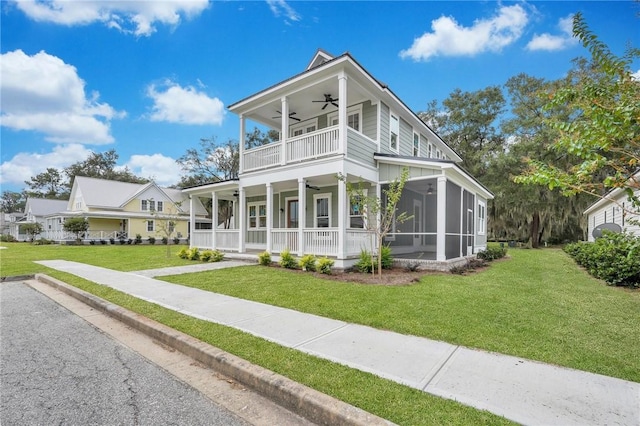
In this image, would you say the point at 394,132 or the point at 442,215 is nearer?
the point at 442,215

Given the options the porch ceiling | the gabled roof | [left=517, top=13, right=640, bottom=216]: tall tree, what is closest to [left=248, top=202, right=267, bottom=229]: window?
the porch ceiling

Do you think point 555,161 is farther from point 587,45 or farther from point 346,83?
point 587,45

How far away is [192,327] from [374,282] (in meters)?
4.99

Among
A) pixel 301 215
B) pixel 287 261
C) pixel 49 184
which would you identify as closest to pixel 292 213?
pixel 301 215

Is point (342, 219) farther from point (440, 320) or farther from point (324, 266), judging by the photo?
point (440, 320)

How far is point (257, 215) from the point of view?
1599 centimetres

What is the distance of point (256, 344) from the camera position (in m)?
3.85

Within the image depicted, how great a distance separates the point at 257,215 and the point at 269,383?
13445 mm

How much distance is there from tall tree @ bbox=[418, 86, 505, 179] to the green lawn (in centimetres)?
2269

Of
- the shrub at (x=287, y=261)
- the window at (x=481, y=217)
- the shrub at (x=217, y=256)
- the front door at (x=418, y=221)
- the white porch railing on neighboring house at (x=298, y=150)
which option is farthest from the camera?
the window at (x=481, y=217)

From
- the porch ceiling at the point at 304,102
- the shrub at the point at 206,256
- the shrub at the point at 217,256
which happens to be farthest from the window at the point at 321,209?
the shrub at the point at 206,256

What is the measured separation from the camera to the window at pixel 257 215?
15734 mm

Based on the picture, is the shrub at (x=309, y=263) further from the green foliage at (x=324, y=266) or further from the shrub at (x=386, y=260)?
the shrub at (x=386, y=260)

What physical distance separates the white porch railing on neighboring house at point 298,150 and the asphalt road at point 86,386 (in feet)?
26.4
